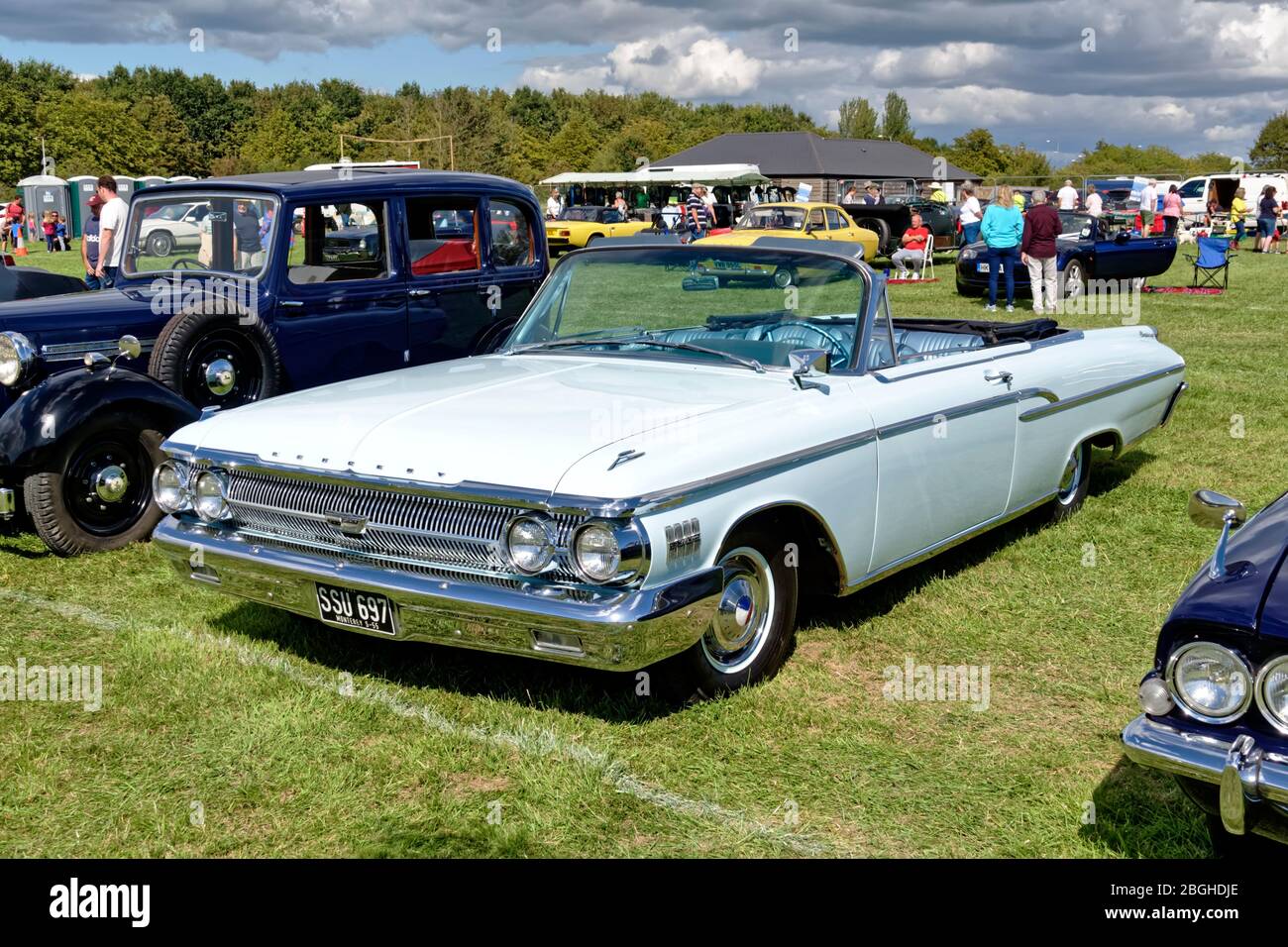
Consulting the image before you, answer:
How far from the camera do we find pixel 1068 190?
25.5 metres

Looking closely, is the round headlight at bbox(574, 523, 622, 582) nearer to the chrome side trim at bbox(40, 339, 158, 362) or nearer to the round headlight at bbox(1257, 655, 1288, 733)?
the round headlight at bbox(1257, 655, 1288, 733)

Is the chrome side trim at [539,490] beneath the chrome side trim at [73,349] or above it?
beneath

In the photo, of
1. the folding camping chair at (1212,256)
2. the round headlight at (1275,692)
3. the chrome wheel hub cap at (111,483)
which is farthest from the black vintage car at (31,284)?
the folding camping chair at (1212,256)

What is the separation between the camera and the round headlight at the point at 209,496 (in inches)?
186

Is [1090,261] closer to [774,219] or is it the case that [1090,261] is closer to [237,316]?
Answer: [774,219]

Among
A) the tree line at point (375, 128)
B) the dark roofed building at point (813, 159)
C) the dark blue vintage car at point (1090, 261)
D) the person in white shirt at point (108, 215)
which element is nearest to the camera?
the person in white shirt at point (108, 215)

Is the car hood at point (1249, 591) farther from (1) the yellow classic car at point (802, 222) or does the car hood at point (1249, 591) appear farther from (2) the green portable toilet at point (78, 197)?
(2) the green portable toilet at point (78, 197)

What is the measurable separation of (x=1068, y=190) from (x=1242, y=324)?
1079cm

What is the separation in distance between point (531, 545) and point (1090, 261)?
16861 mm

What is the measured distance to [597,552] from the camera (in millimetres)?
3883

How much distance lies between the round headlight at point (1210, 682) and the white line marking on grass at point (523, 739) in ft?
3.48

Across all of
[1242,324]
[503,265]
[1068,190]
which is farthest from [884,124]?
[503,265]

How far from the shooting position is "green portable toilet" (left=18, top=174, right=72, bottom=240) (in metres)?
46.0

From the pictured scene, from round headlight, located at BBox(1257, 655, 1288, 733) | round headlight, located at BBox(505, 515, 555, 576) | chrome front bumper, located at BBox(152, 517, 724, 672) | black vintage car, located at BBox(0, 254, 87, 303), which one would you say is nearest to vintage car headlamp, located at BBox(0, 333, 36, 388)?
black vintage car, located at BBox(0, 254, 87, 303)
